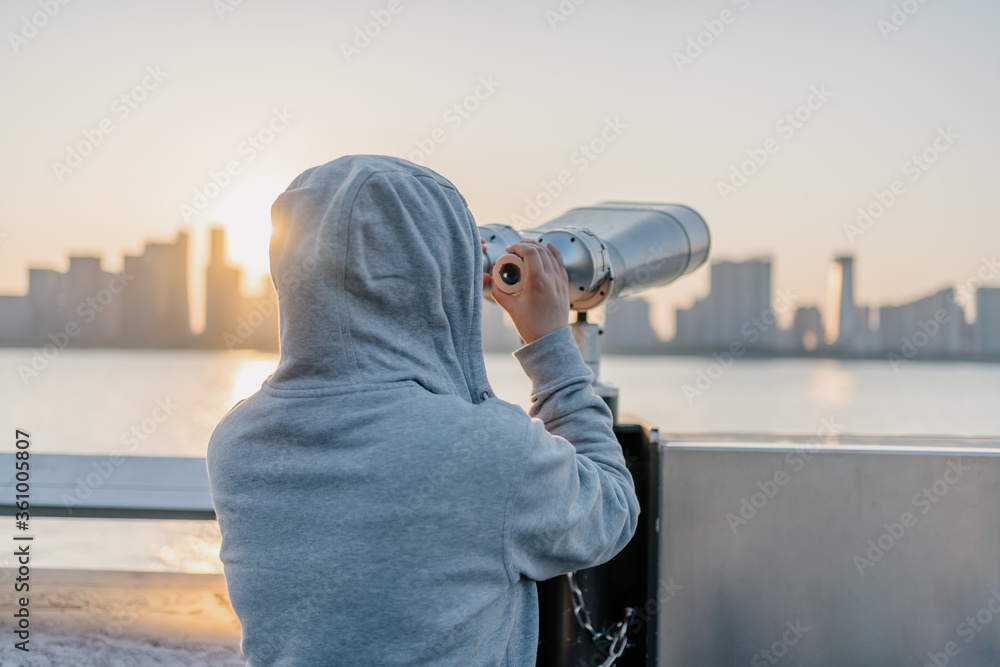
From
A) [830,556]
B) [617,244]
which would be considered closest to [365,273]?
[617,244]

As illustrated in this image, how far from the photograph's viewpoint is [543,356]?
95 centimetres

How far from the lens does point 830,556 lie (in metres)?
1.41

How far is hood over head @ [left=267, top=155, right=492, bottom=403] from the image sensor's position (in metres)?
0.76

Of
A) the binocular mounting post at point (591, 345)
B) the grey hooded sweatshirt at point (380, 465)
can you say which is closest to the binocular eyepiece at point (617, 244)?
the binocular mounting post at point (591, 345)

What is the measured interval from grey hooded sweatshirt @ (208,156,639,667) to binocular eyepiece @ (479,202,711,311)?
349 millimetres

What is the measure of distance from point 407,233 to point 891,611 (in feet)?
3.97

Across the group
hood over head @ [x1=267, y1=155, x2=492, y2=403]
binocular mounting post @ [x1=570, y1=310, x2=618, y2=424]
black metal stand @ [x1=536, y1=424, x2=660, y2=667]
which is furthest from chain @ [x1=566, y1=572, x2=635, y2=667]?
hood over head @ [x1=267, y1=155, x2=492, y2=403]

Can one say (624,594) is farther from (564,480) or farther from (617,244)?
(564,480)

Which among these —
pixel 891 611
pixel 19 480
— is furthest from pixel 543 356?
pixel 19 480

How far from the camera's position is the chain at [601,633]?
141 centimetres

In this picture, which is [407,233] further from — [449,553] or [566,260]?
[566,260]

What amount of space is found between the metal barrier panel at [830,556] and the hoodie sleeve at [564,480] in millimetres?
532

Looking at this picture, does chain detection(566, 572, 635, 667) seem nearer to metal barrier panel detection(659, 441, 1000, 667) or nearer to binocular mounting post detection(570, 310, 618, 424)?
metal barrier panel detection(659, 441, 1000, 667)

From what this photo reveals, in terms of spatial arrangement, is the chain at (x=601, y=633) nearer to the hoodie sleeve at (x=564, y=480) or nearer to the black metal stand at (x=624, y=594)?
the black metal stand at (x=624, y=594)
